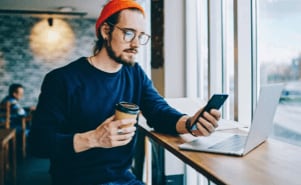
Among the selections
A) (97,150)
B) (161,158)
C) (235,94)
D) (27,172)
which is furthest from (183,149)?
(27,172)

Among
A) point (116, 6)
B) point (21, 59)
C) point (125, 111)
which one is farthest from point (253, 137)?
point (21, 59)

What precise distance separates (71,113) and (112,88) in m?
0.21

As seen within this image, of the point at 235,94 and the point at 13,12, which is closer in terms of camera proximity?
the point at 235,94

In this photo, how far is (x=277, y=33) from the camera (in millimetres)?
1789

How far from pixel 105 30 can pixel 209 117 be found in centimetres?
62

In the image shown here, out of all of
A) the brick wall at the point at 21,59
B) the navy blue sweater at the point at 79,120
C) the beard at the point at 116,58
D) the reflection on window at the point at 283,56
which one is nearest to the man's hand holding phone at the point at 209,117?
the navy blue sweater at the point at 79,120

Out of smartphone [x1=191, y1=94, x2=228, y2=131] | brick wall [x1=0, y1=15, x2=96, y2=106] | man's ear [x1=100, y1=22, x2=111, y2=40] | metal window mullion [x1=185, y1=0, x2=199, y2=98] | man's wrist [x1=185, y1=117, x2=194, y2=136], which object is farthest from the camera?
brick wall [x1=0, y1=15, x2=96, y2=106]

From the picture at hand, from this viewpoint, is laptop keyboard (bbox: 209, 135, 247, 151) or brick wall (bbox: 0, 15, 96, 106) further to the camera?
brick wall (bbox: 0, 15, 96, 106)

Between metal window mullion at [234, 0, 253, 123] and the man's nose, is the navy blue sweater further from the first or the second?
metal window mullion at [234, 0, 253, 123]

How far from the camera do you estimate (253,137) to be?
1.17 m

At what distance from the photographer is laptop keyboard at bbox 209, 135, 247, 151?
121cm

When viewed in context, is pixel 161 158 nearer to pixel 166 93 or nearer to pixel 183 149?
pixel 166 93

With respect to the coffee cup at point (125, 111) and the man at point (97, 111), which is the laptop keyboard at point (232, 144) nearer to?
the man at point (97, 111)

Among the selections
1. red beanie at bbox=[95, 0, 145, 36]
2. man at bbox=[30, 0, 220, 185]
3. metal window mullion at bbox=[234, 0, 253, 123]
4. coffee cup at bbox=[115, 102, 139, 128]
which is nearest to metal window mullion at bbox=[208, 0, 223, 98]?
metal window mullion at bbox=[234, 0, 253, 123]
